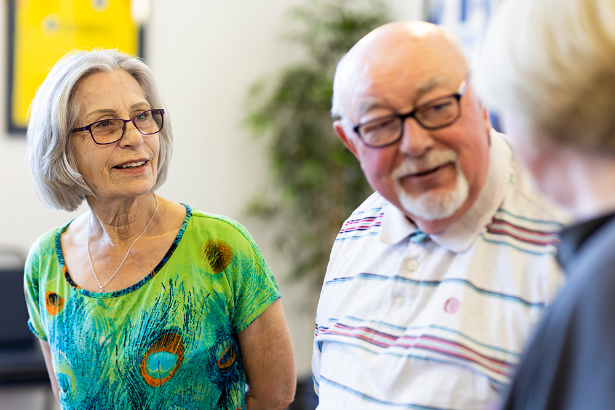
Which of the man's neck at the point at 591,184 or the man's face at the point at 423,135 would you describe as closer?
the man's neck at the point at 591,184

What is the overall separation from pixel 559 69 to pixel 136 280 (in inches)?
46.8

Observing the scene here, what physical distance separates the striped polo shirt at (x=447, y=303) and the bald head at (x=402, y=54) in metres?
0.21

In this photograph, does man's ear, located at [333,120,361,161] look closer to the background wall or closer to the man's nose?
the man's nose

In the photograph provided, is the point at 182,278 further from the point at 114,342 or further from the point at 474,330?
the point at 474,330

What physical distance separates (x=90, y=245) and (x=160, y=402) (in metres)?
0.50

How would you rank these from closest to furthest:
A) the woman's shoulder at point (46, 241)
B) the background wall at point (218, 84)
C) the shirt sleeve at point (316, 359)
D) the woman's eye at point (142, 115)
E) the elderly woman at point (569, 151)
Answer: the elderly woman at point (569, 151) → the shirt sleeve at point (316, 359) → the woman's eye at point (142, 115) → the woman's shoulder at point (46, 241) → the background wall at point (218, 84)

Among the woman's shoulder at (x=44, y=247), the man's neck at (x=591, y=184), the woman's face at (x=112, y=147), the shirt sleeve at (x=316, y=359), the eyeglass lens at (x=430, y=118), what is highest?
the eyeglass lens at (x=430, y=118)

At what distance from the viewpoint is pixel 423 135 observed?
99 centimetres

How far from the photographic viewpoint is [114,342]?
145cm

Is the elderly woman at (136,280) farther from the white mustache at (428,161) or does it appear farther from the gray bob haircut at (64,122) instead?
the white mustache at (428,161)

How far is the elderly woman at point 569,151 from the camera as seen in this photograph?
54 centimetres

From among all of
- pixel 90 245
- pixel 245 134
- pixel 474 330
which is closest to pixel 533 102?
pixel 474 330

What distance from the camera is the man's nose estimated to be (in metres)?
0.98

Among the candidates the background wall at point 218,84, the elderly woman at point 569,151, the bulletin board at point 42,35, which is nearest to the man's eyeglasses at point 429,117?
the elderly woman at point 569,151
